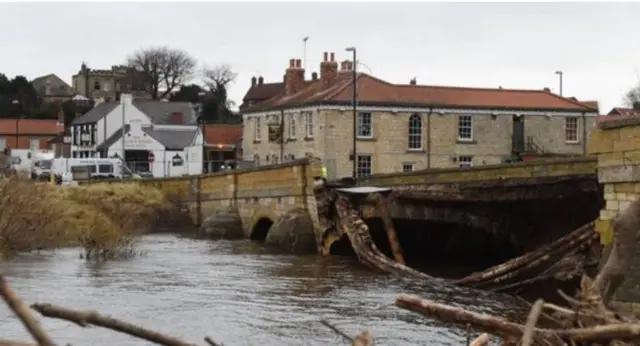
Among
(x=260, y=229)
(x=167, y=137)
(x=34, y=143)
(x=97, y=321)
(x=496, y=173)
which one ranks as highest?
(x=167, y=137)

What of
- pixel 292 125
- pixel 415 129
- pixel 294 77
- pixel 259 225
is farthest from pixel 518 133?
pixel 259 225

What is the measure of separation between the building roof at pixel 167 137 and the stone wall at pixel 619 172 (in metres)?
61.1

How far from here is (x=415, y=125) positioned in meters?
51.4

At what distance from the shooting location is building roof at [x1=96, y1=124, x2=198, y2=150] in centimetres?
7744

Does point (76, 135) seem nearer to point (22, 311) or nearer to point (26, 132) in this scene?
point (26, 132)

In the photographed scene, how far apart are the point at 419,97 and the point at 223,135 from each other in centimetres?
2951

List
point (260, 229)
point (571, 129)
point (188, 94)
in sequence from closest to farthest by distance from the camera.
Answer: point (260, 229), point (571, 129), point (188, 94)

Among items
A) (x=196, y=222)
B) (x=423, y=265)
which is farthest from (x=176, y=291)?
(x=196, y=222)

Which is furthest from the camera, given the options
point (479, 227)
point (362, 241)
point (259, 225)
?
point (259, 225)

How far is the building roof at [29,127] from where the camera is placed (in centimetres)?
10138

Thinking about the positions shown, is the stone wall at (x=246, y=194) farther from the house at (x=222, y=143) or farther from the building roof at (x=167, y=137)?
the building roof at (x=167, y=137)

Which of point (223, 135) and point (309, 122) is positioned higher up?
point (223, 135)

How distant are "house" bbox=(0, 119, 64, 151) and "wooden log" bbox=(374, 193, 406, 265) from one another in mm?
75488

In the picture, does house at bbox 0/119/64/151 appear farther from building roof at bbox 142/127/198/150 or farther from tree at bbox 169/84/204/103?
building roof at bbox 142/127/198/150
